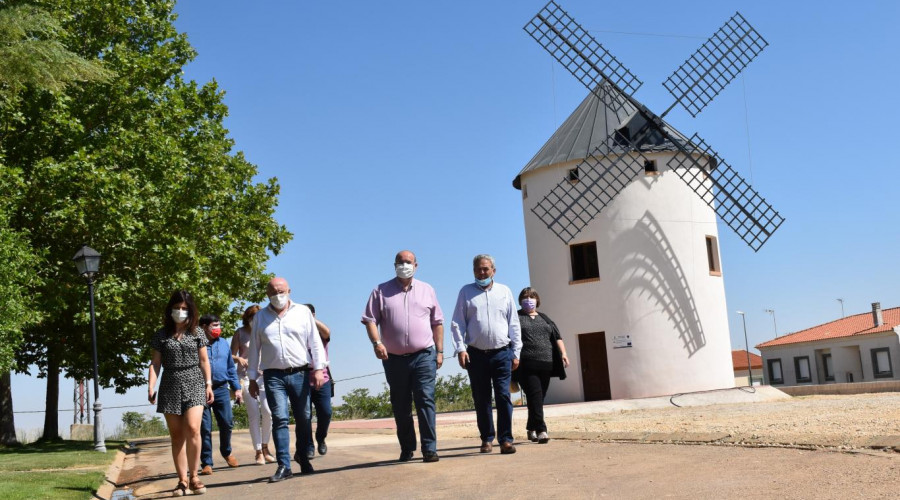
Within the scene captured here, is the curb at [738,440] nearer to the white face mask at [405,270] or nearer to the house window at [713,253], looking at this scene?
the white face mask at [405,270]

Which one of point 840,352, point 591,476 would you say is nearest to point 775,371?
point 840,352

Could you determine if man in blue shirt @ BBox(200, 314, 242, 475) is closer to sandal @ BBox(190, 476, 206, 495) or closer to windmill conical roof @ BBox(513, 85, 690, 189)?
sandal @ BBox(190, 476, 206, 495)

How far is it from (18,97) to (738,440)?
15460mm

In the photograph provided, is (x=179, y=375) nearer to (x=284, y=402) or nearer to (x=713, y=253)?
(x=284, y=402)

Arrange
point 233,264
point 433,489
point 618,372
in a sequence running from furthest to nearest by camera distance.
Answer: point 618,372
point 233,264
point 433,489

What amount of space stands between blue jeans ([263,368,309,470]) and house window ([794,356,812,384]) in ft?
215

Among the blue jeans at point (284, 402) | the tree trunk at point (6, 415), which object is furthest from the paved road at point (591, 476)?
the tree trunk at point (6, 415)

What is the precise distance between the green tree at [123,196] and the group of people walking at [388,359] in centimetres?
1198

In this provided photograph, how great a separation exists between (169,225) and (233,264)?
2.21 metres

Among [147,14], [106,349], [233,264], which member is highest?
[147,14]

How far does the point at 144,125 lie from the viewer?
2441 centimetres

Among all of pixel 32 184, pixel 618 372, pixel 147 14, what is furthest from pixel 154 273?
pixel 618 372

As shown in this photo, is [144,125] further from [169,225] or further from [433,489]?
[433,489]

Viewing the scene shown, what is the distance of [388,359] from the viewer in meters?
9.99
